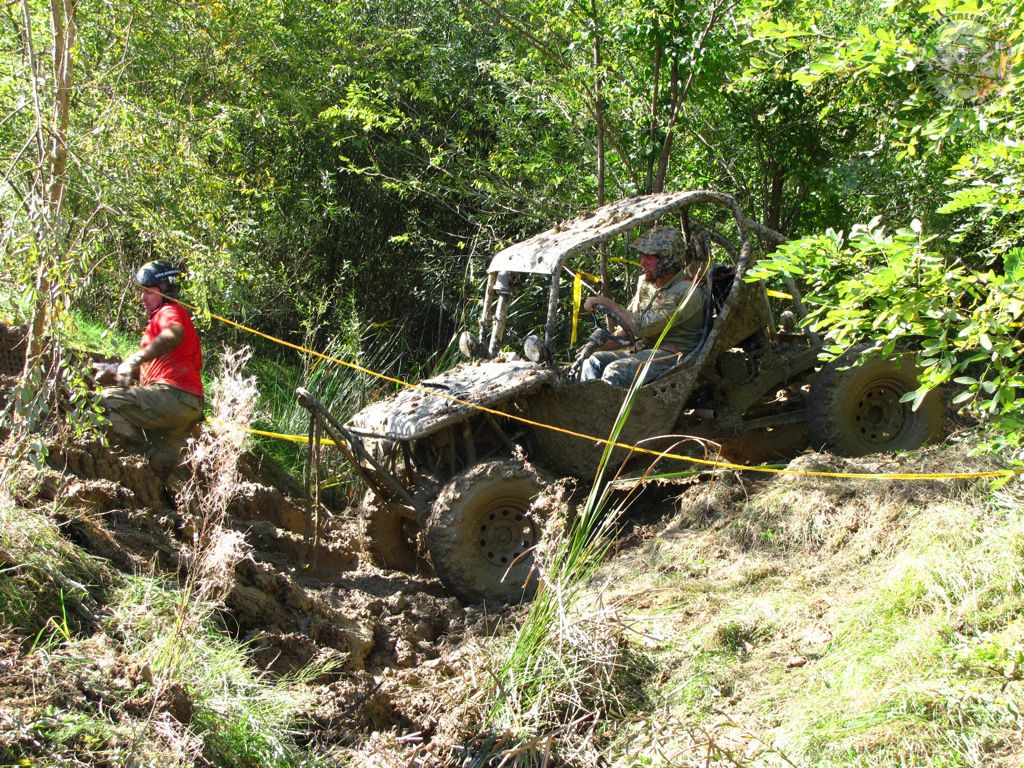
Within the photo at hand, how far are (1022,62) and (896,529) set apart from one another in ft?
8.58

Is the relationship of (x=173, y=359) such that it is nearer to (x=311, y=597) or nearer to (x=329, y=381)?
(x=311, y=597)

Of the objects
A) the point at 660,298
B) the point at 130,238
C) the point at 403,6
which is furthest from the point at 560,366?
the point at 403,6

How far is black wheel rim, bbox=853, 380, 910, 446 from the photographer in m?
7.62

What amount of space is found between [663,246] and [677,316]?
0.52 m

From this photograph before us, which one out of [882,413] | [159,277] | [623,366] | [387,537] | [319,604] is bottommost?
[387,537]

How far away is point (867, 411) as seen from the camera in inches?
302

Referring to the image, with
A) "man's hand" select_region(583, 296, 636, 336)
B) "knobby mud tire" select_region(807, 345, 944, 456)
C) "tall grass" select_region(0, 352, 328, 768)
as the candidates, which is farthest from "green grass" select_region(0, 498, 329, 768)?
"knobby mud tire" select_region(807, 345, 944, 456)

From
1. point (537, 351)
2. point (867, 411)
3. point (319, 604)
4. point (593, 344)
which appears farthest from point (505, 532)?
point (867, 411)

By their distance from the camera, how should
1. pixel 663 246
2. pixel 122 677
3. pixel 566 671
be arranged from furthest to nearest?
1. pixel 663 246
2. pixel 566 671
3. pixel 122 677

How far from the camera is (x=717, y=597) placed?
218 inches

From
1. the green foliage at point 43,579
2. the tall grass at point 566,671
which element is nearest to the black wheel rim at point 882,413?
the tall grass at point 566,671

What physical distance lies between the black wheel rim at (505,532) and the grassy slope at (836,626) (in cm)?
58

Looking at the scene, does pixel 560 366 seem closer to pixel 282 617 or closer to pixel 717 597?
pixel 717 597

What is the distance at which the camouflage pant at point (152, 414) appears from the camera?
659 centimetres
